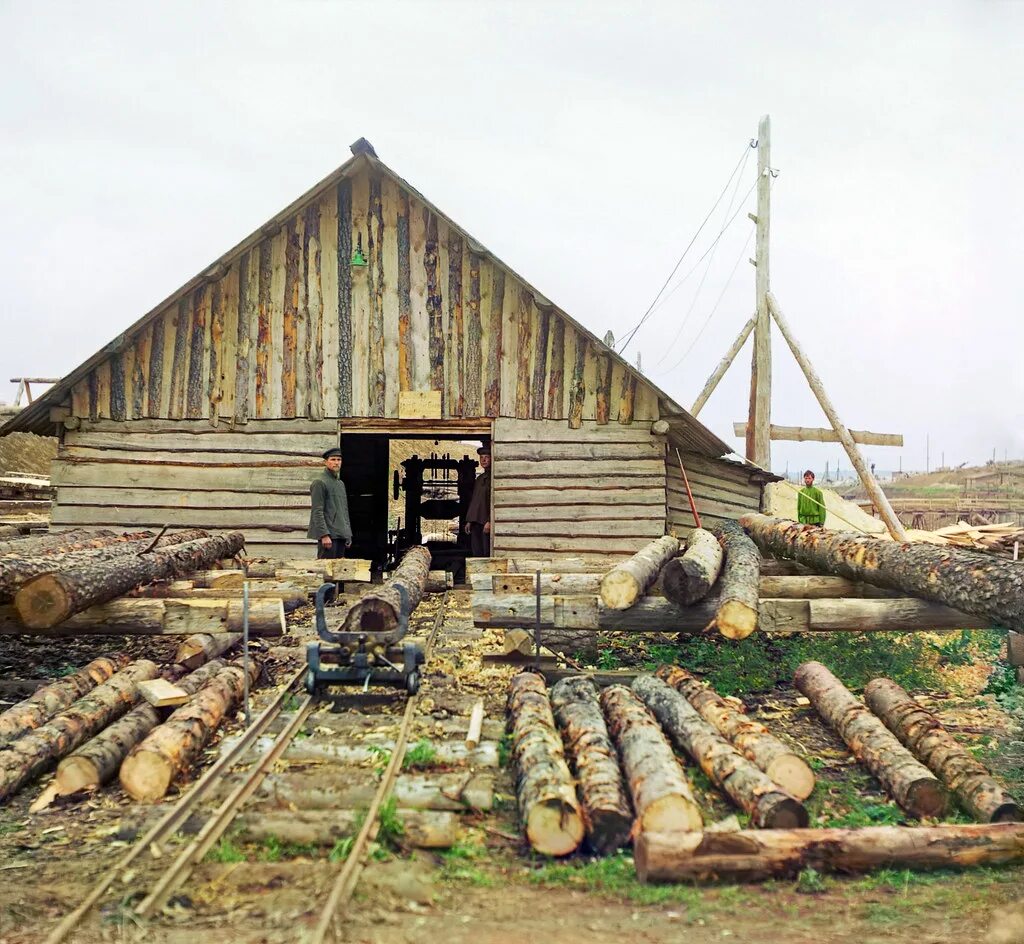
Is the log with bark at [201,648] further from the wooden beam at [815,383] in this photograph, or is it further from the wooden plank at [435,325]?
the wooden beam at [815,383]

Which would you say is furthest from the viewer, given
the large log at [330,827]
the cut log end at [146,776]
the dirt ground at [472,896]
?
the cut log end at [146,776]

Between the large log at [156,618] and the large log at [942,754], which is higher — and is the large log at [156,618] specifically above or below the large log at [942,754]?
above

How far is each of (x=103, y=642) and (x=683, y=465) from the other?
930 cm

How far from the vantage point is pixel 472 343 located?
13.3m

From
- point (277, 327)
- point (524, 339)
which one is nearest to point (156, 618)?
point (277, 327)

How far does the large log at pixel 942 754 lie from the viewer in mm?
5805

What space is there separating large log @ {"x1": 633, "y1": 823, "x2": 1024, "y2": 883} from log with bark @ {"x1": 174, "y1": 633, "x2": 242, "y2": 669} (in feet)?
16.3

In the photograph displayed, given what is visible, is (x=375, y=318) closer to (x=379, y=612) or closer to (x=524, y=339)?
(x=524, y=339)

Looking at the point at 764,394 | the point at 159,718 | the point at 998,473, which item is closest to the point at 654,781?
the point at 159,718

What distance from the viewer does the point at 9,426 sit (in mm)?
12875

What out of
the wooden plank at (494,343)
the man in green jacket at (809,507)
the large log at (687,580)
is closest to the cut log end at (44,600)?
the large log at (687,580)

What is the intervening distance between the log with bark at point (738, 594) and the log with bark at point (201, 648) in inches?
192

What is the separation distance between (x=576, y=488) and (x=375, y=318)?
13.2 feet

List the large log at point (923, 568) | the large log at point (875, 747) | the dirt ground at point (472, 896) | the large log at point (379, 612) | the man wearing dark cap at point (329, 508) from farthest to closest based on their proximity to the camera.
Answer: the man wearing dark cap at point (329, 508) < the large log at point (379, 612) < the large log at point (923, 568) < the large log at point (875, 747) < the dirt ground at point (472, 896)
